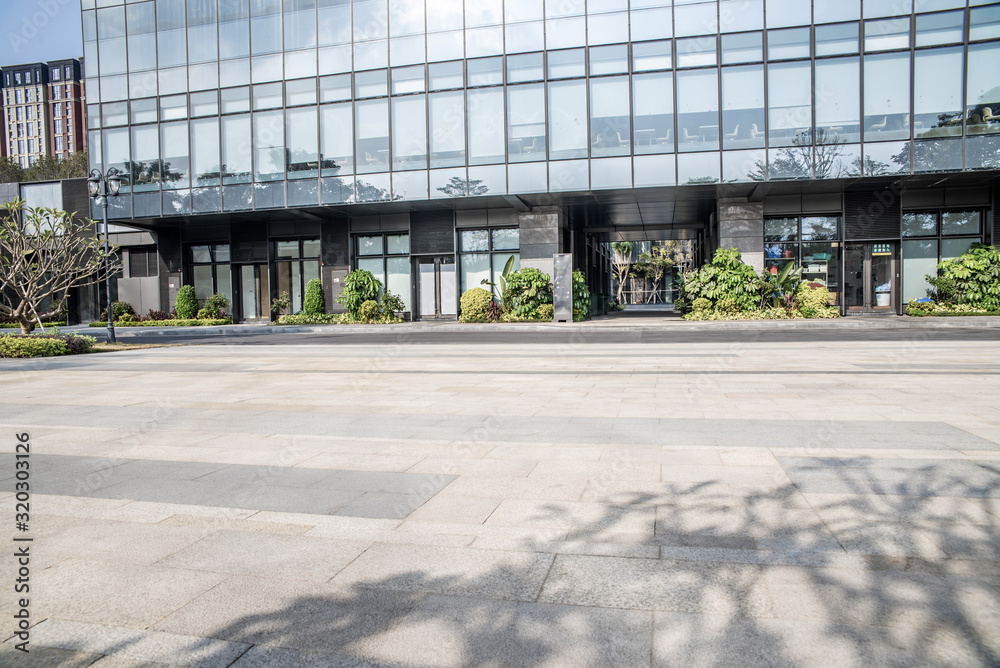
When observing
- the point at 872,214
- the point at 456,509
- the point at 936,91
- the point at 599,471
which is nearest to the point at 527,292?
the point at 872,214

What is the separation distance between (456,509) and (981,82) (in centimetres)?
2663

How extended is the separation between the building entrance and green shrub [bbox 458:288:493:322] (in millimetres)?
10968

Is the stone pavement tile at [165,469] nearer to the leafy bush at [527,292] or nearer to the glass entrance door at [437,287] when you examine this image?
the leafy bush at [527,292]

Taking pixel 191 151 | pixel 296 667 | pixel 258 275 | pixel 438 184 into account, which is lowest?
pixel 296 667

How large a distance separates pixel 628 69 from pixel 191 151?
19158 mm

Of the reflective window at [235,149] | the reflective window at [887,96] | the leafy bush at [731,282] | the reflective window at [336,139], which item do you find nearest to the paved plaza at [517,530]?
the leafy bush at [731,282]

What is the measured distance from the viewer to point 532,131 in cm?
2541

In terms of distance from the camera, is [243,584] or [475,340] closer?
[243,584]

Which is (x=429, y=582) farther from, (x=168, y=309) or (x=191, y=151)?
(x=168, y=309)

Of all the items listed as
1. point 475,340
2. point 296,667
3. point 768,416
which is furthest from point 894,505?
point 475,340

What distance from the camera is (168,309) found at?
33250 mm

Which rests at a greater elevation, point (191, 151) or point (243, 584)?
point (191, 151)

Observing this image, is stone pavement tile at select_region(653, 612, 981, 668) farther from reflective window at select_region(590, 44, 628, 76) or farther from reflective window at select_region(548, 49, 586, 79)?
reflective window at select_region(548, 49, 586, 79)

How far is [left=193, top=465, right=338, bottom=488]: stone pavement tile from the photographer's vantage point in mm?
5199
